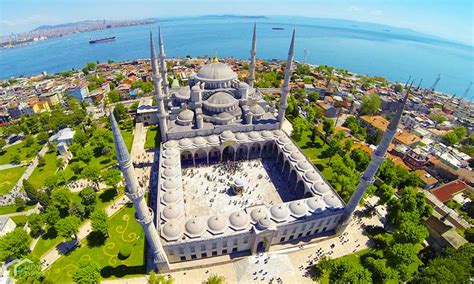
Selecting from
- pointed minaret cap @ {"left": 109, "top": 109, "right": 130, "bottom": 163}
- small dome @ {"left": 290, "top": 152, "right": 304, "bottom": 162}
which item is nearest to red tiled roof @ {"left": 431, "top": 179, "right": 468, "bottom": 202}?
small dome @ {"left": 290, "top": 152, "right": 304, "bottom": 162}

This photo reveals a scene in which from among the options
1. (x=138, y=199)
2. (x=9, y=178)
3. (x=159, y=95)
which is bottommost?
(x=9, y=178)

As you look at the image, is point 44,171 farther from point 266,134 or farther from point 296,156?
point 296,156

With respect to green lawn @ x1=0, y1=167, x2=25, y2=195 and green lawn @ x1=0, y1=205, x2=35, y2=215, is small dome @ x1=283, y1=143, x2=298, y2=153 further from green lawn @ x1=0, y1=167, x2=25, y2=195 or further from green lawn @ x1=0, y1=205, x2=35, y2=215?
green lawn @ x1=0, y1=167, x2=25, y2=195

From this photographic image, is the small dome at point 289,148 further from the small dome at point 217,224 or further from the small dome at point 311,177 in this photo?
the small dome at point 217,224

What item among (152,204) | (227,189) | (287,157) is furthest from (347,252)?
(152,204)

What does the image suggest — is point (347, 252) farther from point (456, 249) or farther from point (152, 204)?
point (152, 204)

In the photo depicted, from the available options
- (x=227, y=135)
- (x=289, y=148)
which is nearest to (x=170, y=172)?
(x=227, y=135)
